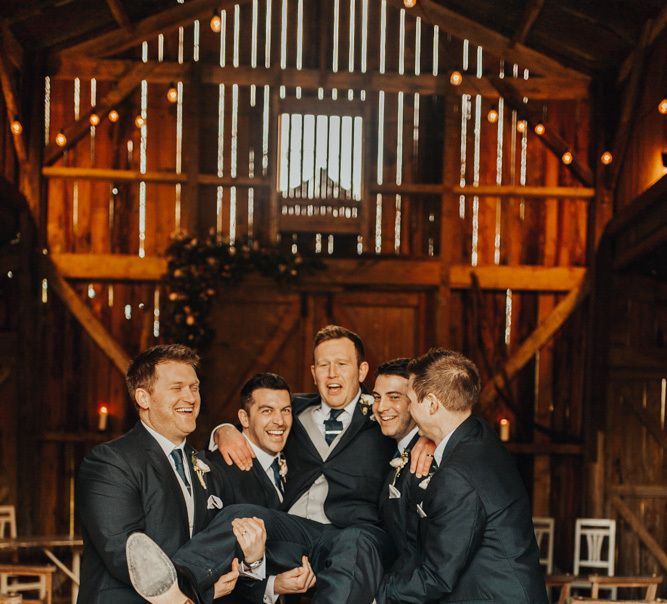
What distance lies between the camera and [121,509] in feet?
11.5

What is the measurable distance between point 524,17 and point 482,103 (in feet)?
3.28

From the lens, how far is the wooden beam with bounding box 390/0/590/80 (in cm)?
980

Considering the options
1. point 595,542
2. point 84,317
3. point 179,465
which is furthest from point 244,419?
point 595,542

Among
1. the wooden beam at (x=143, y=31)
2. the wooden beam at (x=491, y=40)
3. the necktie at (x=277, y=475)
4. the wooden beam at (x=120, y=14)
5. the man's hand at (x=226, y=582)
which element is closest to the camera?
the man's hand at (x=226, y=582)

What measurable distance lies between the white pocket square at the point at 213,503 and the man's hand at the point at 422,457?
31.8 inches

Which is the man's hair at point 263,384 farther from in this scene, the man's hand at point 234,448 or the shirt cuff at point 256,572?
the shirt cuff at point 256,572

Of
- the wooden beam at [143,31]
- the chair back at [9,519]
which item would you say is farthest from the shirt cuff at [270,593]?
the wooden beam at [143,31]

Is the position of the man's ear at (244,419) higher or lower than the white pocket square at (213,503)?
higher

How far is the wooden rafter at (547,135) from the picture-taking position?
966 cm

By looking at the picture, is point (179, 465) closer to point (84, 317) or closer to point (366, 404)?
point (366, 404)

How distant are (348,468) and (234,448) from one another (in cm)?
54

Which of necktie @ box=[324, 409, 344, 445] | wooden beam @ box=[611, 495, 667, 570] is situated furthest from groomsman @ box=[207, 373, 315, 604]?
wooden beam @ box=[611, 495, 667, 570]

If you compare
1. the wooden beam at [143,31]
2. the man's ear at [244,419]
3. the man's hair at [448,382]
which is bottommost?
the man's ear at [244,419]

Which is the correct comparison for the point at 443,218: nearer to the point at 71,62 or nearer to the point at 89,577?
the point at 71,62
